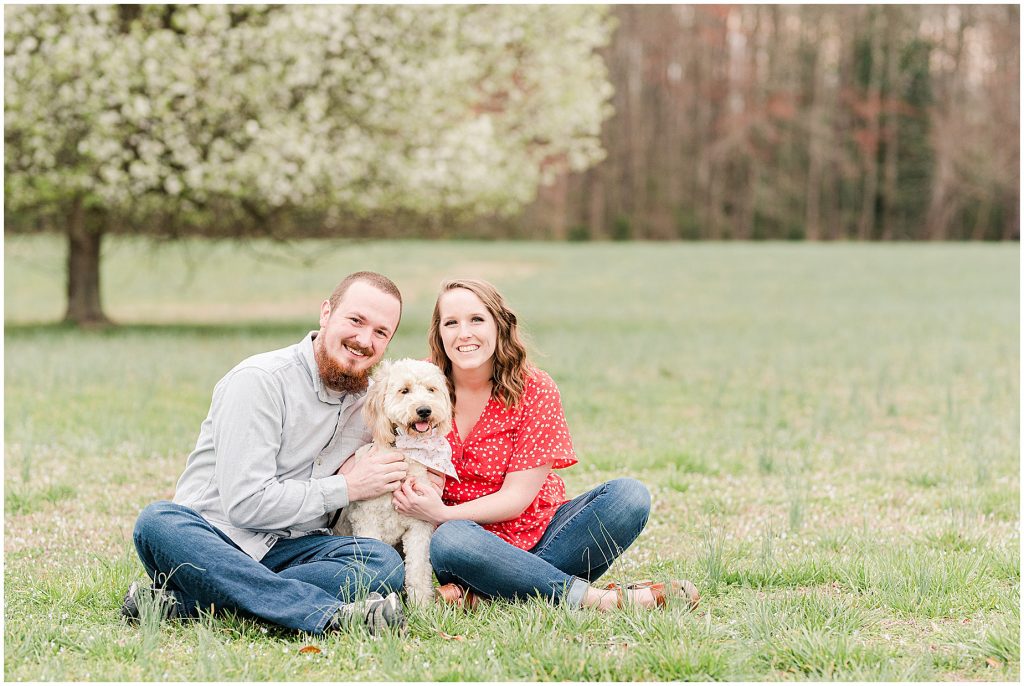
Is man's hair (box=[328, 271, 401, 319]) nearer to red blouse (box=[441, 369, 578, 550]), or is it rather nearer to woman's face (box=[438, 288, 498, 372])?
woman's face (box=[438, 288, 498, 372])

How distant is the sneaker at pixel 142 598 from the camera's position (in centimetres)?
384

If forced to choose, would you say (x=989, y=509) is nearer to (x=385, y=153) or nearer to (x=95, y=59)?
(x=385, y=153)

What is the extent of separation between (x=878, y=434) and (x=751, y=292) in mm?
17383

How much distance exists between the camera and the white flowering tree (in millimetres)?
13055

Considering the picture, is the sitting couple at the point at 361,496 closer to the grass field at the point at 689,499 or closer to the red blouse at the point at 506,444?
the red blouse at the point at 506,444

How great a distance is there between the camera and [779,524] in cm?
548

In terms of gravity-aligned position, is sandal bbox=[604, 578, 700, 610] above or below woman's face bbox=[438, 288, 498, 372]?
below

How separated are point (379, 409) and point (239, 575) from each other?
813mm

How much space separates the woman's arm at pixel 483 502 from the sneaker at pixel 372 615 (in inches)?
16.4

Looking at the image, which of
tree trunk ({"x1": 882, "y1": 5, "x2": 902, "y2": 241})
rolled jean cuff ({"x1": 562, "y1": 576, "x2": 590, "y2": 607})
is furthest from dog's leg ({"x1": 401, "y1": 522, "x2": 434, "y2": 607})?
tree trunk ({"x1": 882, "y1": 5, "x2": 902, "y2": 241})

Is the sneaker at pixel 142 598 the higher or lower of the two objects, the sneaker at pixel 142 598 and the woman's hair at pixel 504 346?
the lower

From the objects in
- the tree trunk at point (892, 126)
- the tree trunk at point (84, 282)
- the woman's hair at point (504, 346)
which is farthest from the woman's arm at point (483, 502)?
the tree trunk at point (892, 126)

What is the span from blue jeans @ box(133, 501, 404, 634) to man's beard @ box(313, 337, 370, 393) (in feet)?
2.21

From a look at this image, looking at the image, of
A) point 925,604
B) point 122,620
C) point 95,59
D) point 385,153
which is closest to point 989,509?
point 925,604
